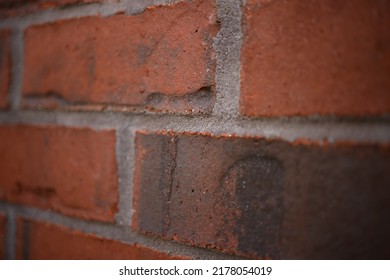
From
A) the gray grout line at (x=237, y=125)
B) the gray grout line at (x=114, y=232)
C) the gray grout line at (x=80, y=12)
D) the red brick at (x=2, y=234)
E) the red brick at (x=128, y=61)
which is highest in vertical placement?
the gray grout line at (x=80, y=12)

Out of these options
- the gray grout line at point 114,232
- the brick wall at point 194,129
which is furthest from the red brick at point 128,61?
the gray grout line at point 114,232

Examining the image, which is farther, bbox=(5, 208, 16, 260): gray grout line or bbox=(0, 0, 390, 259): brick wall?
bbox=(5, 208, 16, 260): gray grout line

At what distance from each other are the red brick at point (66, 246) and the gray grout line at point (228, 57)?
14cm

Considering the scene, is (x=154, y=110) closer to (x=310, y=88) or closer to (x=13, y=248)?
(x=310, y=88)

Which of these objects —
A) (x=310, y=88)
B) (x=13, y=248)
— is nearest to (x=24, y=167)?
(x=13, y=248)

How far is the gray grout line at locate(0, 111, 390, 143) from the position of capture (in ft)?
0.75

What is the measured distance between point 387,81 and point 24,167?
37 cm

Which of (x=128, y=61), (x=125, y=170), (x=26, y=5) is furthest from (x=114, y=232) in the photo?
(x=26, y=5)

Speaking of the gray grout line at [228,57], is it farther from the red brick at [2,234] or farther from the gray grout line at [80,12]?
the red brick at [2,234]

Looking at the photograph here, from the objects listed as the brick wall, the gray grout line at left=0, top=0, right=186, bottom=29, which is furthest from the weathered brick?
the gray grout line at left=0, top=0, right=186, bottom=29

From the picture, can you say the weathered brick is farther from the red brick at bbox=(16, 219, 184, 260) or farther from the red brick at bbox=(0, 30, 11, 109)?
the red brick at bbox=(0, 30, 11, 109)

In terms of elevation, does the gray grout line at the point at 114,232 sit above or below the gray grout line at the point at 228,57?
below

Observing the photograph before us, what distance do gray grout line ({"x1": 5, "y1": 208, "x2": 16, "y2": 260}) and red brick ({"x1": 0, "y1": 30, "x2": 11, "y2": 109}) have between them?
129 mm

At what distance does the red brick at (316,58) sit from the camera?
227 mm
